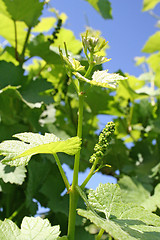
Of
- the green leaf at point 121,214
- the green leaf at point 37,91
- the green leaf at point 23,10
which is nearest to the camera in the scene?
the green leaf at point 121,214

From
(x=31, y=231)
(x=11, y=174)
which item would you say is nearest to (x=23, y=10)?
(x=11, y=174)

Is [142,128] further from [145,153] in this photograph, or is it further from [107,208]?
[107,208]

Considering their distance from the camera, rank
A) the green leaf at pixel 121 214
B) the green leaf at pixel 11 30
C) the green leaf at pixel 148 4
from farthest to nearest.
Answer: the green leaf at pixel 148 4
the green leaf at pixel 11 30
the green leaf at pixel 121 214

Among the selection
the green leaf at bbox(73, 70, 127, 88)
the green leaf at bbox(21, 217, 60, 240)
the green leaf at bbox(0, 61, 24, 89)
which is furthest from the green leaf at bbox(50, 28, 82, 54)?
the green leaf at bbox(21, 217, 60, 240)

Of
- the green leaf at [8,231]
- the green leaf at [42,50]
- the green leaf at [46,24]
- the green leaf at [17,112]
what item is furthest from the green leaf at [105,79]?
the green leaf at [46,24]

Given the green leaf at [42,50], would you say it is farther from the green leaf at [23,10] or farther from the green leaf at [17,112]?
the green leaf at [17,112]

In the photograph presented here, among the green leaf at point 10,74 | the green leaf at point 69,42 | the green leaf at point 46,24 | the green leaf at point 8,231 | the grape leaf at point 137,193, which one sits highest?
the green leaf at point 46,24

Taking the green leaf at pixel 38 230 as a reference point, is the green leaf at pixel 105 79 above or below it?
above

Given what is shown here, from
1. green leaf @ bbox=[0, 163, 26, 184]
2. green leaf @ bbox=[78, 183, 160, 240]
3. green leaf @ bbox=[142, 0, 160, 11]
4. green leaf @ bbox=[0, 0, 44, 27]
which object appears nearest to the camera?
green leaf @ bbox=[78, 183, 160, 240]

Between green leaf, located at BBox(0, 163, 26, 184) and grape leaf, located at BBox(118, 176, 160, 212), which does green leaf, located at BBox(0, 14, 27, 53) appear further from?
grape leaf, located at BBox(118, 176, 160, 212)
